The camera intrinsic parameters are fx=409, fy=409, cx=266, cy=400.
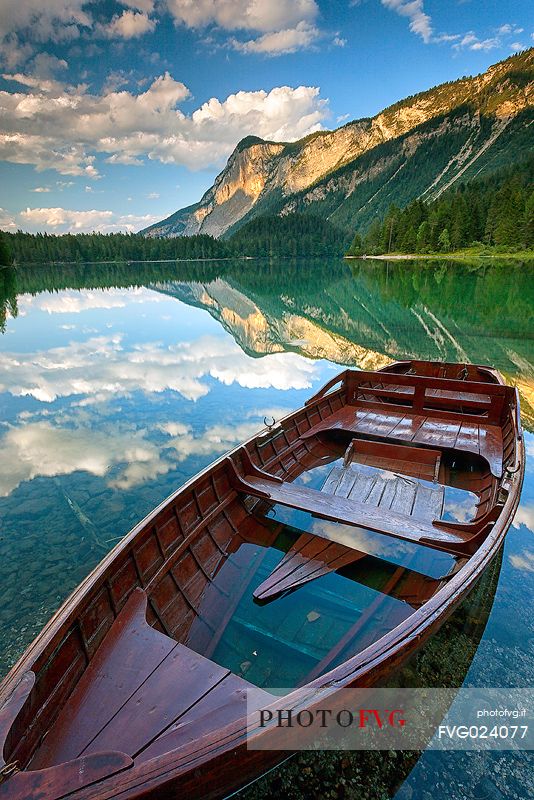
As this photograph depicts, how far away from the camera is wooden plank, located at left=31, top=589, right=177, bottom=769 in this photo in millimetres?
3145

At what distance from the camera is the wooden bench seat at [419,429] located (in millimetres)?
9016

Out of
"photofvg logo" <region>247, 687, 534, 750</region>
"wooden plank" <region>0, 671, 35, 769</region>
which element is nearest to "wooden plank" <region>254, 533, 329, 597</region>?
"photofvg logo" <region>247, 687, 534, 750</region>

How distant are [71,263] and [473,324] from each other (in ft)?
561

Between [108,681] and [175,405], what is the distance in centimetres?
1164

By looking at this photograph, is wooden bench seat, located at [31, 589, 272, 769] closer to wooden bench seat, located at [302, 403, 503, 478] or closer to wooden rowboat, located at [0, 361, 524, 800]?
wooden rowboat, located at [0, 361, 524, 800]

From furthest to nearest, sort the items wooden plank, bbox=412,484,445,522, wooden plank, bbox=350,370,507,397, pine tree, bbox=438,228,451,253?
pine tree, bbox=438,228,451,253, wooden plank, bbox=350,370,507,397, wooden plank, bbox=412,484,445,522

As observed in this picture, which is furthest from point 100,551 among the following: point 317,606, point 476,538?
point 476,538

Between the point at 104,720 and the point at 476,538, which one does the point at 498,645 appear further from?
the point at 104,720

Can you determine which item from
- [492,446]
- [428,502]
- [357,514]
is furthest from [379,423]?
[357,514]

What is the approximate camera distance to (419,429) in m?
10.1

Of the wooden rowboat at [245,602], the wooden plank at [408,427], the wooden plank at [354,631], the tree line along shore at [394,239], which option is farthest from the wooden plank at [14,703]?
the tree line along shore at [394,239]

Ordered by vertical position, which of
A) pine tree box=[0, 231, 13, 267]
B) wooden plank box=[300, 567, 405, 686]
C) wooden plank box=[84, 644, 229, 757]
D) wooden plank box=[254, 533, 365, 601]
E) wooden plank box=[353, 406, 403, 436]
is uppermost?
pine tree box=[0, 231, 13, 267]

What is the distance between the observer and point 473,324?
1095 inches

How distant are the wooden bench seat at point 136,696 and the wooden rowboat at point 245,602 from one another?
13 millimetres
